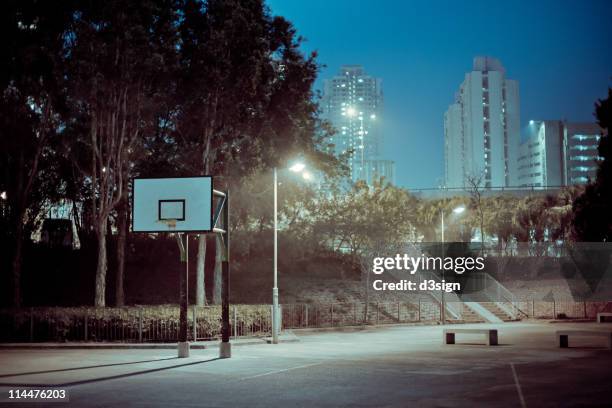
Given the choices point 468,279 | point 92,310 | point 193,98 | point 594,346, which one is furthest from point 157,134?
point 468,279

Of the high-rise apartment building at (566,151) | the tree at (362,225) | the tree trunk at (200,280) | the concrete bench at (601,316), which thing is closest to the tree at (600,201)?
the concrete bench at (601,316)

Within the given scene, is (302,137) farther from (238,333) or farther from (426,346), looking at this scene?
(426,346)

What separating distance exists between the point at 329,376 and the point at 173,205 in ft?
27.0

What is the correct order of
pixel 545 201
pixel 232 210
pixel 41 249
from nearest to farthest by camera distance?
pixel 232 210
pixel 41 249
pixel 545 201

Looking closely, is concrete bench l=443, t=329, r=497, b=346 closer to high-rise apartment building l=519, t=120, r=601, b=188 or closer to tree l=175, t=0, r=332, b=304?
tree l=175, t=0, r=332, b=304

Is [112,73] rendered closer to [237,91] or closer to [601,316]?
[237,91]

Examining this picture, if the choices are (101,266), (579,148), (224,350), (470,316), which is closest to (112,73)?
(101,266)

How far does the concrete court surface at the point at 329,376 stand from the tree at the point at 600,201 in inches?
874

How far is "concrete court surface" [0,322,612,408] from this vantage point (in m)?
13.5

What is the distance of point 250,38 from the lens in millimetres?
33500

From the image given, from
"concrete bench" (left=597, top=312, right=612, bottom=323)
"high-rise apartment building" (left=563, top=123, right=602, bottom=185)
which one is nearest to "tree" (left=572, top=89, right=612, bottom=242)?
"concrete bench" (left=597, top=312, right=612, bottom=323)

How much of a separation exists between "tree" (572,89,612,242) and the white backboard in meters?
32.4

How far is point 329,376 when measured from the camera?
673 inches

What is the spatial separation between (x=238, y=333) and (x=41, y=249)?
22235 mm
